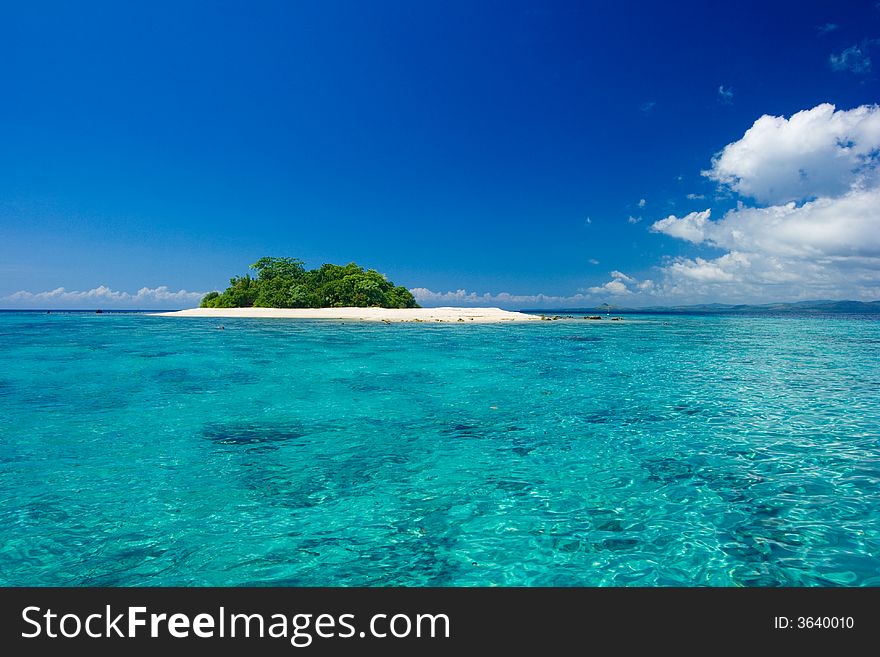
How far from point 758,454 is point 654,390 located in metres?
8.03

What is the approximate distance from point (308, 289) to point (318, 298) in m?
3.58

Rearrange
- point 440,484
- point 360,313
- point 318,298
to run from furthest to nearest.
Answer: point 318,298 < point 360,313 < point 440,484

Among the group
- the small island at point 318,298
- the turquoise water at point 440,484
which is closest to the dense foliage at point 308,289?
the small island at point 318,298

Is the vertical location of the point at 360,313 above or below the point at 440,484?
above

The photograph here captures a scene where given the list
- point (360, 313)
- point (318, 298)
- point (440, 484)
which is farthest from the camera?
point (318, 298)

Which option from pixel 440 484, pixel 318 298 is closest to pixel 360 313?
pixel 318 298

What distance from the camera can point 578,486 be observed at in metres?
8.17

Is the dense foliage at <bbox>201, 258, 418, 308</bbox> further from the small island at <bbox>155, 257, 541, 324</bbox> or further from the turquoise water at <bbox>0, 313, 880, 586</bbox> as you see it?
the turquoise water at <bbox>0, 313, 880, 586</bbox>

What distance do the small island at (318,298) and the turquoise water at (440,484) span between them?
222ft

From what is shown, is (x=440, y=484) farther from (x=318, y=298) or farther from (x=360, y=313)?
(x=318, y=298)

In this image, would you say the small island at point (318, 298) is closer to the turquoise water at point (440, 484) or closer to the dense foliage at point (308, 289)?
the dense foliage at point (308, 289)

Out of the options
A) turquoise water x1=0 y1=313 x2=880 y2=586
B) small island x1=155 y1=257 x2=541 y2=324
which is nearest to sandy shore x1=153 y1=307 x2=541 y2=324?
small island x1=155 y1=257 x2=541 y2=324

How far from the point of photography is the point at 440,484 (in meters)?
8.28
